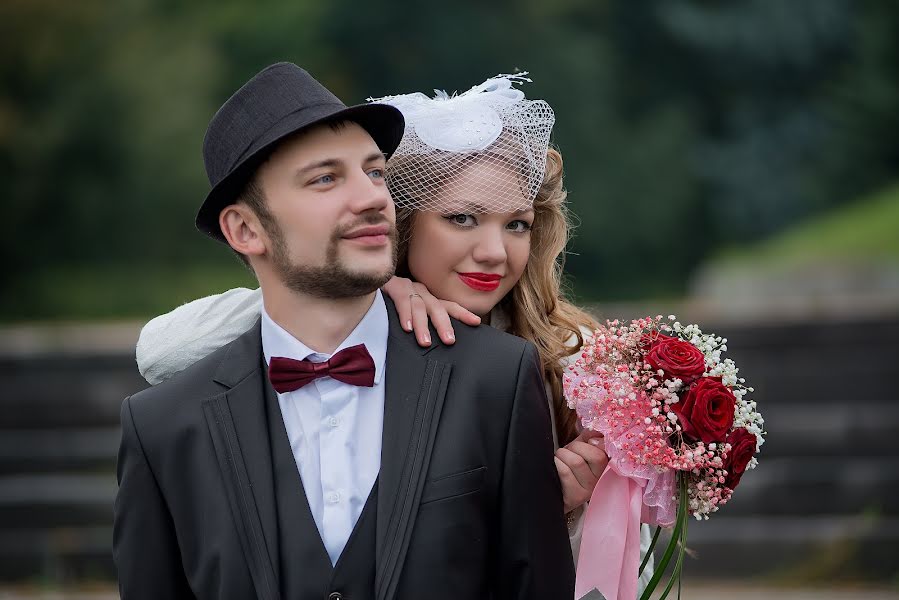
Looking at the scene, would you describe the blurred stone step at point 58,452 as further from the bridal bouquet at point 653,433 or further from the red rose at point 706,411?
the red rose at point 706,411

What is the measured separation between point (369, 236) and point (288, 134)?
0.91 ft

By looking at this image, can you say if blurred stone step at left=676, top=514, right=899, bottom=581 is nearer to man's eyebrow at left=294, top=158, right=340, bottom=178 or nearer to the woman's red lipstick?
the woman's red lipstick

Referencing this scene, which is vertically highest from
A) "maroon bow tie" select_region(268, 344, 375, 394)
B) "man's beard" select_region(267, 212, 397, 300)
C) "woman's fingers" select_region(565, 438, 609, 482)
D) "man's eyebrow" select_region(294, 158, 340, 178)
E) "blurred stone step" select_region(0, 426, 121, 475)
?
"man's eyebrow" select_region(294, 158, 340, 178)

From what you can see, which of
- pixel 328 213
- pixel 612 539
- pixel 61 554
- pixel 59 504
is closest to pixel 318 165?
pixel 328 213

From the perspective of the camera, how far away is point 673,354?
300cm

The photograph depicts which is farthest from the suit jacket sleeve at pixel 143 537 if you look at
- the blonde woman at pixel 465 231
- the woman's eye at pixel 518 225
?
the woman's eye at pixel 518 225

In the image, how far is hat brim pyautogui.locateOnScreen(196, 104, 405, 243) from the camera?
2.74 m

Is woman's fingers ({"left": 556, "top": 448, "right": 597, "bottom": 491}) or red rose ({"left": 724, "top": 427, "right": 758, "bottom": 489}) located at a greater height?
red rose ({"left": 724, "top": 427, "right": 758, "bottom": 489})

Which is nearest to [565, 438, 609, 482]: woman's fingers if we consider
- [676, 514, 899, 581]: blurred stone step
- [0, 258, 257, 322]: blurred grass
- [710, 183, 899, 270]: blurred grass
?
[676, 514, 899, 581]: blurred stone step

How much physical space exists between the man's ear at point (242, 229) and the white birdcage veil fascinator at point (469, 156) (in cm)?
64

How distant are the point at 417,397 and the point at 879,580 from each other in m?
5.47

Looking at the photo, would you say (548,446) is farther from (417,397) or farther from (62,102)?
(62,102)

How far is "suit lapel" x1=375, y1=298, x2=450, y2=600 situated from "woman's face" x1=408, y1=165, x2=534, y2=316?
406 mm

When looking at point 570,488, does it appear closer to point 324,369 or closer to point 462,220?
point 324,369
